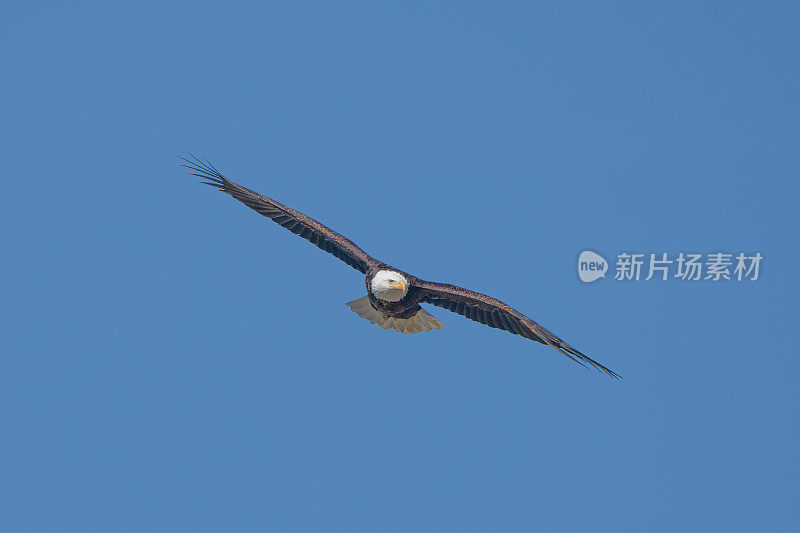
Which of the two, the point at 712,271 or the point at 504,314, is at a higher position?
the point at 712,271

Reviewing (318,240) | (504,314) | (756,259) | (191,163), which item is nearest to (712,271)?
(756,259)

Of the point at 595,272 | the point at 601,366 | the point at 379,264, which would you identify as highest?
the point at 595,272

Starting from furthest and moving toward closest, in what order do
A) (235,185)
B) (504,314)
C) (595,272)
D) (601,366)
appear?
1. (595,272)
2. (235,185)
3. (504,314)
4. (601,366)

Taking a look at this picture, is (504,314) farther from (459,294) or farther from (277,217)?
(277,217)

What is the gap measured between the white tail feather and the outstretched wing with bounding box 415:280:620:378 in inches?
26.0

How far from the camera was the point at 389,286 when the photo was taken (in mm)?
19141

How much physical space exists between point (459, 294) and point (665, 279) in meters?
3.49

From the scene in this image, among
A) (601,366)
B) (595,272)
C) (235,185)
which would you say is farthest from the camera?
(595,272)

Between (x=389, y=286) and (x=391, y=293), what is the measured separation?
0.37 ft

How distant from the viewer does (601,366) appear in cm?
1694

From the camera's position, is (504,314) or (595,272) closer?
(504,314)

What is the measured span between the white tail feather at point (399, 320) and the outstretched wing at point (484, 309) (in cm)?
66

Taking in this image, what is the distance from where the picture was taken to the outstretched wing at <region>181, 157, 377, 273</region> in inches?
779

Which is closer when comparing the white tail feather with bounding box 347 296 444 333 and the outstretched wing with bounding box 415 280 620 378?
the outstretched wing with bounding box 415 280 620 378
